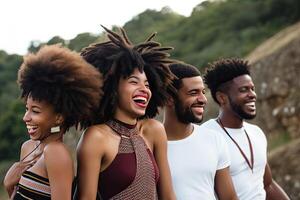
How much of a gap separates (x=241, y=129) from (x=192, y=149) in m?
1.13

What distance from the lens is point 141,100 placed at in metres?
4.45

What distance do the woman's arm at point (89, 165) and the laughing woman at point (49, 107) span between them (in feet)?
0.40

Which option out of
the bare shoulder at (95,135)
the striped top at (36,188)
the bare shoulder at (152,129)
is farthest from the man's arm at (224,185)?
the striped top at (36,188)

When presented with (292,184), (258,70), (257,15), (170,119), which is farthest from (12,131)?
(170,119)

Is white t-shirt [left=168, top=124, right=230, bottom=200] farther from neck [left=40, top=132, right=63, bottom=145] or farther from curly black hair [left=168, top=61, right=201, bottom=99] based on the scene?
neck [left=40, top=132, right=63, bottom=145]

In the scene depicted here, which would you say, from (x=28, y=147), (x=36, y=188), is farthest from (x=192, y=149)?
(x=36, y=188)

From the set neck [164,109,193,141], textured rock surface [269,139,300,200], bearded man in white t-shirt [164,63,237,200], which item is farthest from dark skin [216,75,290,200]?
textured rock surface [269,139,300,200]

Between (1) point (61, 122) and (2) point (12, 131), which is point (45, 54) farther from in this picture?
(2) point (12, 131)

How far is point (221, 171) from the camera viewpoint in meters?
5.34

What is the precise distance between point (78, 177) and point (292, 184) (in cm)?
989

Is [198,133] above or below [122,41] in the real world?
below

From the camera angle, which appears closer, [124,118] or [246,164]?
[124,118]

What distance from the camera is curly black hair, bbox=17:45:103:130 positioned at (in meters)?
4.11

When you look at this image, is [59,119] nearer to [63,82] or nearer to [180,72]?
[63,82]
